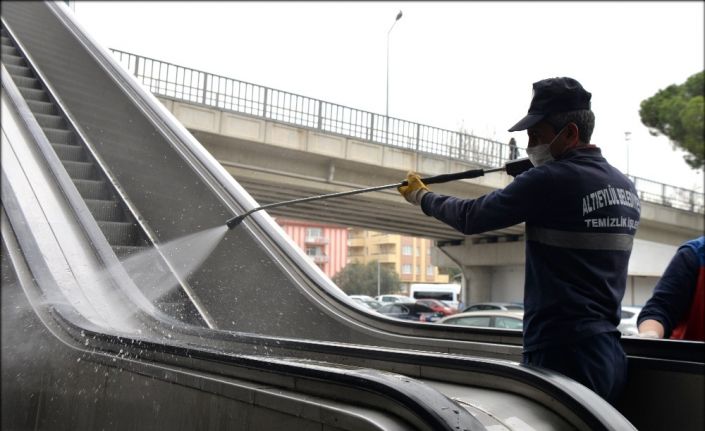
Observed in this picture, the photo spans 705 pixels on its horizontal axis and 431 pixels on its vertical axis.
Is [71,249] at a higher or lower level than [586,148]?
lower

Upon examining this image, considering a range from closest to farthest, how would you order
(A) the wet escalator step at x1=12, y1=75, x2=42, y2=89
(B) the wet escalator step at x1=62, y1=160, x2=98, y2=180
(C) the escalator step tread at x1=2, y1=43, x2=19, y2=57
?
(B) the wet escalator step at x1=62, y1=160, x2=98, y2=180 → (A) the wet escalator step at x1=12, y1=75, x2=42, y2=89 → (C) the escalator step tread at x1=2, y1=43, x2=19, y2=57

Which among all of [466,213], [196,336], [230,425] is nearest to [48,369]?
[196,336]

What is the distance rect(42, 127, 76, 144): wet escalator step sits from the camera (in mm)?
6832

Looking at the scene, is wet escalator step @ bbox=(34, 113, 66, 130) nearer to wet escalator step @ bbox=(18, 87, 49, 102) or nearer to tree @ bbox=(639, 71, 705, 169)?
wet escalator step @ bbox=(18, 87, 49, 102)

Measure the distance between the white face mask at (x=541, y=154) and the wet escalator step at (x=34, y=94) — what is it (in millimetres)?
6753

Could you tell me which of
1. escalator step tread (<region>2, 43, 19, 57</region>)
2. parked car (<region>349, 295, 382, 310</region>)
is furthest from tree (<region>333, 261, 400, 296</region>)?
escalator step tread (<region>2, 43, 19, 57</region>)

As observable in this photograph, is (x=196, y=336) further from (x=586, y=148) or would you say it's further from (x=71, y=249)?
(x=586, y=148)

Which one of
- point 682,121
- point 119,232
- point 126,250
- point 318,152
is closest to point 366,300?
point 126,250

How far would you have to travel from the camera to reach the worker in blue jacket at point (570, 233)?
211cm

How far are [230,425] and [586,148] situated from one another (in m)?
Result: 1.51

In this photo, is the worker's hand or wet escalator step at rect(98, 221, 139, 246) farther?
wet escalator step at rect(98, 221, 139, 246)

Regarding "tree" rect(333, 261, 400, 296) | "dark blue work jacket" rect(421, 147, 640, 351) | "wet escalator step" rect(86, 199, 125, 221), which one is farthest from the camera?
"wet escalator step" rect(86, 199, 125, 221)

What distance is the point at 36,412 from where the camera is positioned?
2.89 metres

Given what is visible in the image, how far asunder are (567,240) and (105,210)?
4.92 metres
